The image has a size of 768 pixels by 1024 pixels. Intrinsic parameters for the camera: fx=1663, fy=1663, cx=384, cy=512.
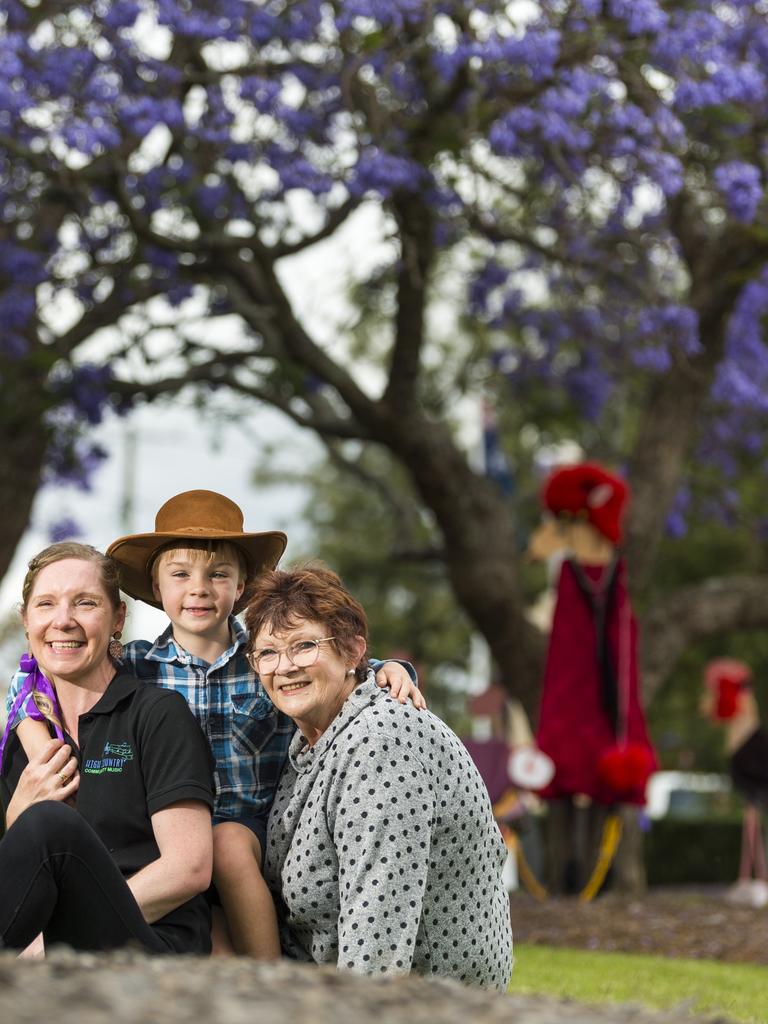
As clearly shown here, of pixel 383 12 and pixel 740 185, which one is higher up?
pixel 383 12

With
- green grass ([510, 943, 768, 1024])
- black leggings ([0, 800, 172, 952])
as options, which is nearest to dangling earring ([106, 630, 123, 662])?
black leggings ([0, 800, 172, 952])

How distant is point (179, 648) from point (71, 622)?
36cm

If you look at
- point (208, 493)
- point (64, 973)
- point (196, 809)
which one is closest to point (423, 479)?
point (208, 493)

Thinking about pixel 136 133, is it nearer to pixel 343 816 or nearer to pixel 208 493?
pixel 208 493

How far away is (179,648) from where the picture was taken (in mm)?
4219

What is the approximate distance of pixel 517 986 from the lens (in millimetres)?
6340

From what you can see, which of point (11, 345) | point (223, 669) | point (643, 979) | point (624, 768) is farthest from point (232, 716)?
point (11, 345)

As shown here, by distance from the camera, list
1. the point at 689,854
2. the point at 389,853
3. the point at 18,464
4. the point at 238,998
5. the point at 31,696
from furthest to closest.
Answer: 1. the point at 689,854
2. the point at 18,464
3. the point at 31,696
4. the point at 389,853
5. the point at 238,998

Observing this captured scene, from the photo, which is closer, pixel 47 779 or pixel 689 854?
pixel 47 779

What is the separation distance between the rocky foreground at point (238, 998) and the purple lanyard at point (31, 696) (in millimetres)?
1661

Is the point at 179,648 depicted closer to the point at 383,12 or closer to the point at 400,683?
the point at 400,683

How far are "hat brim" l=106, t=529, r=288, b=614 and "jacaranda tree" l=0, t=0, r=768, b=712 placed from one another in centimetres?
422

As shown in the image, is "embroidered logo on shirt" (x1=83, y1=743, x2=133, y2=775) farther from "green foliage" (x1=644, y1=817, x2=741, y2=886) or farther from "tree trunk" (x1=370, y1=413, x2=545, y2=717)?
"green foliage" (x1=644, y1=817, x2=741, y2=886)

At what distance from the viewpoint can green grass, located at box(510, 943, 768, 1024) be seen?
5816mm
